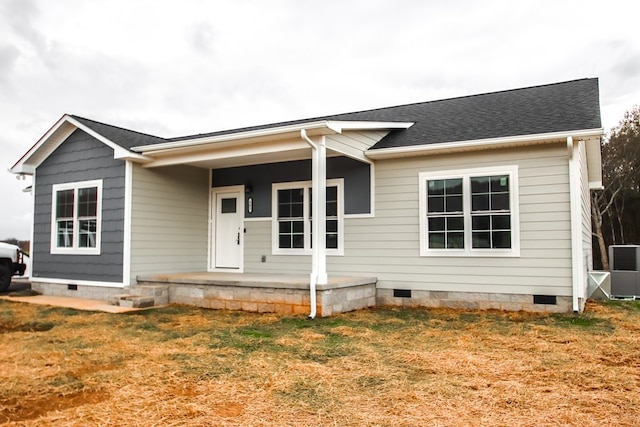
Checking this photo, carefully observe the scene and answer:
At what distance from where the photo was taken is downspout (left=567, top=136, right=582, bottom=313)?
6.86m

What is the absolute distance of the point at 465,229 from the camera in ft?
25.1

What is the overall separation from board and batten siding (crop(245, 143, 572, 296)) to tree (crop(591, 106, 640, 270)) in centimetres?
1432

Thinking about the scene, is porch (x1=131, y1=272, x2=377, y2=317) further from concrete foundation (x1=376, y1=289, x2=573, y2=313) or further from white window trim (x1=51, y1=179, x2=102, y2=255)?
white window trim (x1=51, y1=179, x2=102, y2=255)

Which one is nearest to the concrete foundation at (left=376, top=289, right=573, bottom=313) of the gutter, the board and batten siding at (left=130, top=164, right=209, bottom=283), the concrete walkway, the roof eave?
the gutter

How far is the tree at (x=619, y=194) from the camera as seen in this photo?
19.3 metres

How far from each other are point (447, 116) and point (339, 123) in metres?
3.03

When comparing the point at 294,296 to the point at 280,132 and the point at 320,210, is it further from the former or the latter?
the point at 280,132

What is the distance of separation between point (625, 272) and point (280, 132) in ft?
26.7

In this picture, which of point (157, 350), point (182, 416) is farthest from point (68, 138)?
point (182, 416)

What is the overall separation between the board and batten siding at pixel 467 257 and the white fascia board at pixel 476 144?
0.20 metres

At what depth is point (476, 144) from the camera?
24.1 ft

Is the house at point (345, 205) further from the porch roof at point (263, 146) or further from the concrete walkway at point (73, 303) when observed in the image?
the concrete walkway at point (73, 303)

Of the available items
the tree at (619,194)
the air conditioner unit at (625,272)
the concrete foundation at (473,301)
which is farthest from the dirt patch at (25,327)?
the tree at (619,194)

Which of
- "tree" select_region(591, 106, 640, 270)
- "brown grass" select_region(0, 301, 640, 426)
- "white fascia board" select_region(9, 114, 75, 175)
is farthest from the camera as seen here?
"tree" select_region(591, 106, 640, 270)
